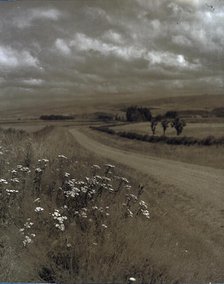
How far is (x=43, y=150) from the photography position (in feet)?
40.9

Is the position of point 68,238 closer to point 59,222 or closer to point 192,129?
point 59,222

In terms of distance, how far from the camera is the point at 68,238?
650cm

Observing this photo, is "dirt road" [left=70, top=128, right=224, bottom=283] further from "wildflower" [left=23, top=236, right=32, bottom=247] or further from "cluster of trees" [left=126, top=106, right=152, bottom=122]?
"cluster of trees" [left=126, top=106, right=152, bottom=122]

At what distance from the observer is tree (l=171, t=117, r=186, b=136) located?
5083 cm

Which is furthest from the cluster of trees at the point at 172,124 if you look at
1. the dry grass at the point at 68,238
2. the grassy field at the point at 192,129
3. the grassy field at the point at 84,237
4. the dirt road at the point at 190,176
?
the dry grass at the point at 68,238

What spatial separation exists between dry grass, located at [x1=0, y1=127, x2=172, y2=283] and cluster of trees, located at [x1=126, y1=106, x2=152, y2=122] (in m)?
26.5

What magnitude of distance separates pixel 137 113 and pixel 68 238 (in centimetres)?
3254

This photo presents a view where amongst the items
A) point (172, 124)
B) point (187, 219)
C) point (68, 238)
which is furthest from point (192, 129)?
point (68, 238)

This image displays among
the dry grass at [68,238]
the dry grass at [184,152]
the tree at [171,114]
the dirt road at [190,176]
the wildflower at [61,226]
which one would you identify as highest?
the wildflower at [61,226]

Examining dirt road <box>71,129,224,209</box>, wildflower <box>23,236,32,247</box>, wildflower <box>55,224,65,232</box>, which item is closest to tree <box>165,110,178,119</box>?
dirt road <box>71,129,224,209</box>

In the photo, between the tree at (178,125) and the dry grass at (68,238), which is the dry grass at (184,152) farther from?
the dry grass at (68,238)

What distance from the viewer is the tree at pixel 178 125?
50.8 meters

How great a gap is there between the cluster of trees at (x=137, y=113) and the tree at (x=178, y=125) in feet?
34.7

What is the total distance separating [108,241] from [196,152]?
1221 inches
